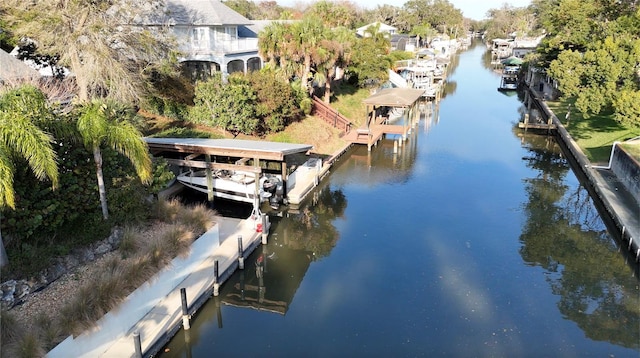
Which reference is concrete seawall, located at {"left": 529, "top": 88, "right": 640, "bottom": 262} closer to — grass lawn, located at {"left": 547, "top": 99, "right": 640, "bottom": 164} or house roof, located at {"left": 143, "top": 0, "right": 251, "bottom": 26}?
grass lawn, located at {"left": 547, "top": 99, "right": 640, "bottom": 164}

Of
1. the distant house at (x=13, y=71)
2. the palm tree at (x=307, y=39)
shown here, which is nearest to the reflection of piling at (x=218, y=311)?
the distant house at (x=13, y=71)

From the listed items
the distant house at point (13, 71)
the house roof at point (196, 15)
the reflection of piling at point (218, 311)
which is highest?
the house roof at point (196, 15)

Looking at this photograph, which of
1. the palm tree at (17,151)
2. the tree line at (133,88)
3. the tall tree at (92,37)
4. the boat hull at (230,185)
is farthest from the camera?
the tall tree at (92,37)

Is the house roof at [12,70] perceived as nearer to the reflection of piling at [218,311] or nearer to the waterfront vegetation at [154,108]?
the waterfront vegetation at [154,108]

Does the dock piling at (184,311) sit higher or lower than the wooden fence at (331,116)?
lower

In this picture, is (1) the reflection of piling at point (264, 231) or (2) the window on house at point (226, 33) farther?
(2) the window on house at point (226, 33)

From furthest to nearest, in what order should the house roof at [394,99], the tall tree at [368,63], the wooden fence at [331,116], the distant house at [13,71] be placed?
the tall tree at [368,63] → the wooden fence at [331,116] → the house roof at [394,99] → the distant house at [13,71]

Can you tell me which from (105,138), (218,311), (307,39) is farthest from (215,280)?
(307,39)

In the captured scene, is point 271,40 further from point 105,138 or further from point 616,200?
point 616,200
